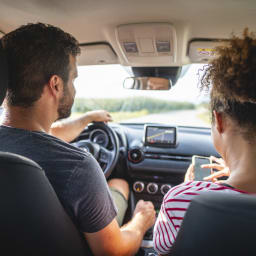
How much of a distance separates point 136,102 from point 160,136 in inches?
26.7

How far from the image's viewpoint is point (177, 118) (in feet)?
13.0

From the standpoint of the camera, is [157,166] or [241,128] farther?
[157,166]

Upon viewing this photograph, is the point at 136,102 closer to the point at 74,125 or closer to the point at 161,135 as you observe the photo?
the point at 161,135

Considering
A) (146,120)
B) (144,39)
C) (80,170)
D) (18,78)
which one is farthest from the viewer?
(146,120)

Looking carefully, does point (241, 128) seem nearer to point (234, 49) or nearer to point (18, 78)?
point (234, 49)

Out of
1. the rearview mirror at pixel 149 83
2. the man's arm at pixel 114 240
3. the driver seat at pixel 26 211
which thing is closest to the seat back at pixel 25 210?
the driver seat at pixel 26 211

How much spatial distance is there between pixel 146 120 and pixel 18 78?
7.99 ft

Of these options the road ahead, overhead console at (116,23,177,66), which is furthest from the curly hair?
the road ahead

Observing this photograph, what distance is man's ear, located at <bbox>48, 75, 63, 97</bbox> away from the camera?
5.76ft

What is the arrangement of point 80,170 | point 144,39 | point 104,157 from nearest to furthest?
point 80,170 < point 144,39 < point 104,157

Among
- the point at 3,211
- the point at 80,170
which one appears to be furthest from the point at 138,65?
the point at 3,211

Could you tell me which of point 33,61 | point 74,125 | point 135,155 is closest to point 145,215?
point 135,155

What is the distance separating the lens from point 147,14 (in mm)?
2381

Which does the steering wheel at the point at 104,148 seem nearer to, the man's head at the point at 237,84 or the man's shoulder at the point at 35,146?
the man's shoulder at the point at 35,146
